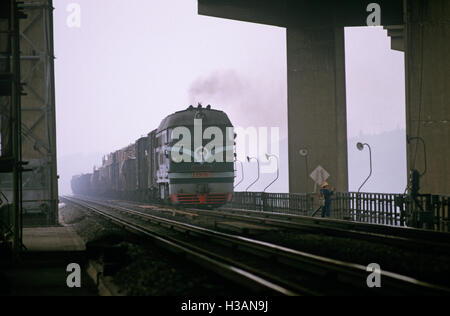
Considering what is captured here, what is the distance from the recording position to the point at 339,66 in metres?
34.7

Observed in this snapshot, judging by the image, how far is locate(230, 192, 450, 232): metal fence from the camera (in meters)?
17.5

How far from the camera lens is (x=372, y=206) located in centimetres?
2236

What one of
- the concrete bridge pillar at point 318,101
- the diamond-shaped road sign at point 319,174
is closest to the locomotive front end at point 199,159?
the diamond-shaped road sign at point 319,174

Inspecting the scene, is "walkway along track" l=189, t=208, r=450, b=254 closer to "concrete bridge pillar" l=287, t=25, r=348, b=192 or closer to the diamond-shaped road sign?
Answer: the diamond-shaped road sign

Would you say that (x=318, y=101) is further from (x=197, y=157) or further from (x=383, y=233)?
(x=383, y=233)

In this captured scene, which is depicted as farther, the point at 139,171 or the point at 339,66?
the point at 139,171

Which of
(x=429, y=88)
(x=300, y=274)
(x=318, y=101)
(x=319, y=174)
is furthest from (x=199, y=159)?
(x=300, y=274)

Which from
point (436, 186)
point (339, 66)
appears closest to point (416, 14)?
point (436, 186)

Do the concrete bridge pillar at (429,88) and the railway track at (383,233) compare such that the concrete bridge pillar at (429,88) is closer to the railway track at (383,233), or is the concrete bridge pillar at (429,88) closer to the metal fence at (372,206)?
the metal fence at (372,206)

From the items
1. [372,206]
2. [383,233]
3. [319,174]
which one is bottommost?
[383,233]

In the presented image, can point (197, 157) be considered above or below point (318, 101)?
below

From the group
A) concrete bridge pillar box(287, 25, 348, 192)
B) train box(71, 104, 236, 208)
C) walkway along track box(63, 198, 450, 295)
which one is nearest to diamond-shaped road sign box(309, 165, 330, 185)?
train box(71, 104, 236, 208)

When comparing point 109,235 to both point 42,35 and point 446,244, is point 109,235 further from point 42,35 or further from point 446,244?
point 42,35
